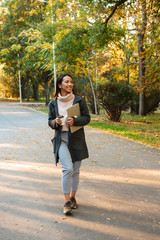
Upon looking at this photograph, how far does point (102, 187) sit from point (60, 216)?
133 cm

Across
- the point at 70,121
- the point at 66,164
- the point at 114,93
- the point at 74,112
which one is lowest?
the point at 66,164

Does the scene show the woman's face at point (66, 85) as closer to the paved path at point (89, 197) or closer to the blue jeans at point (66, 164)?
the blue jeans at point (66, 164)

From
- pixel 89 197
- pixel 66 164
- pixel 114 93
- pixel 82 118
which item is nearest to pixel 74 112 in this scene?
pixel 82 118

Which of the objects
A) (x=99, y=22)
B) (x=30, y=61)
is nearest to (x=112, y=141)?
(x=99, y=22)

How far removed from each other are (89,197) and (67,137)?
1141 millimetres

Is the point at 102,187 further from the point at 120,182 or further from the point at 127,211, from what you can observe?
the point at 127,211

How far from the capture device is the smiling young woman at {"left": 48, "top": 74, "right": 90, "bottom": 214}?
151 inches

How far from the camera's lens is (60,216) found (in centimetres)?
376

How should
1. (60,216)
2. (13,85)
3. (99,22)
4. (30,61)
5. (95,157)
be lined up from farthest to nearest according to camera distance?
1. (13,85)
2. (30,61)
3. (99,22)
4. (95,157)
5. (60,216)

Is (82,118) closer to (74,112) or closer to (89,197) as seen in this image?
(74,112)

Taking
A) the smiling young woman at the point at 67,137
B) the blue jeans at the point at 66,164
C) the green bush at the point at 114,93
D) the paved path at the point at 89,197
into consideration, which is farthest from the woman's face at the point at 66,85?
the green bush at the point at 114,93

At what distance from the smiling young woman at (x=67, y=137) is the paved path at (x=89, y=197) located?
0.37m

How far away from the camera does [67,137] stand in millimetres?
3938

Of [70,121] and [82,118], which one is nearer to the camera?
[70,121]
